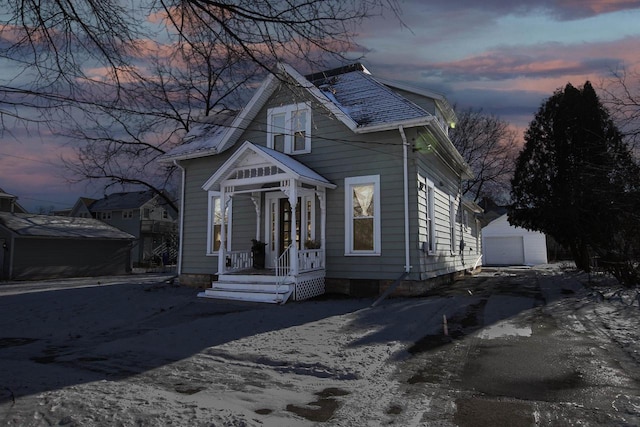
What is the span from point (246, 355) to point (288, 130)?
8.77m

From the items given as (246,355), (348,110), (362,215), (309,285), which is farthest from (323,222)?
(246,355)

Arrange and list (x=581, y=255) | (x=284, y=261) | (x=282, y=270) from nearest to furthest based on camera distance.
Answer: (x=282, y=270) < (x=284, y=261) < (x=581, y=255)

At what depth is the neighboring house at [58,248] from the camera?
79.6 ft

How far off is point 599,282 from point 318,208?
32.1 ft

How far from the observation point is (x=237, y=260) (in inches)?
518

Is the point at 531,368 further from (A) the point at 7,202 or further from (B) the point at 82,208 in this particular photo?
(B) the point at 82,208

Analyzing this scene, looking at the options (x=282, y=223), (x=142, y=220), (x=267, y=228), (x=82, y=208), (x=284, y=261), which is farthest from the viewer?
(x=82, y=208)

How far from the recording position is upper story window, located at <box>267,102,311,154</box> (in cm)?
1312

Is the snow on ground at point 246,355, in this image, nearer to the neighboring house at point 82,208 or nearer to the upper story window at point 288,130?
the upper story window at point 288,130

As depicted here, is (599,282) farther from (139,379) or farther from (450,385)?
(139,379)

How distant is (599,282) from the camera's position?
1417 centimetres

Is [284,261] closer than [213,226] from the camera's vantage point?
Yes

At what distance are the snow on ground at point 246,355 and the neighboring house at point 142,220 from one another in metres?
31.1

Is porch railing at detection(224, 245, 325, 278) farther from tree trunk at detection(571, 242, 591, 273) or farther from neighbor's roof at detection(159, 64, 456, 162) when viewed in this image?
tree trunk at detection(571, 242, 591, 273)
